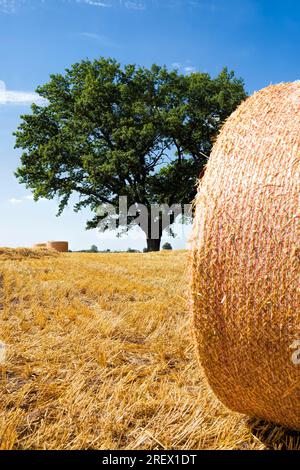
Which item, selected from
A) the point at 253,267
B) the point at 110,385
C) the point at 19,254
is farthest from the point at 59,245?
the point at 253,267

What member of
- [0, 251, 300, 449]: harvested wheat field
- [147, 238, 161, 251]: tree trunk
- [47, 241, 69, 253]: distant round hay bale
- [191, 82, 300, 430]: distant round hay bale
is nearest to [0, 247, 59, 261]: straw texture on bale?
[0, 251, 300, 449]: harvested wheat field

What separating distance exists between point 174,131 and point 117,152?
2928mm

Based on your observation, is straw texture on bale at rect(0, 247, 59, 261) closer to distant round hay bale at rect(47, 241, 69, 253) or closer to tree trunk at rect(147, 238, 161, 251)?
distant round hay bale at rect(47, 241, 69, 253)

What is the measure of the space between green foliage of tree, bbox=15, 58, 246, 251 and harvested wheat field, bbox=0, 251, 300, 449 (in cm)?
1739

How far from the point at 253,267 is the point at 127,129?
67.2ft

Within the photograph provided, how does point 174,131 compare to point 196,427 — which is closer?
point 196,427

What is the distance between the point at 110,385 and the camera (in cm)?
312

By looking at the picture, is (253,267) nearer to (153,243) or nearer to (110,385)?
(110,385)

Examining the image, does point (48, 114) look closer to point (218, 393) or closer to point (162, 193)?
point (162, 193)

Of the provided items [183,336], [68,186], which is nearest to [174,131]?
[68,186]

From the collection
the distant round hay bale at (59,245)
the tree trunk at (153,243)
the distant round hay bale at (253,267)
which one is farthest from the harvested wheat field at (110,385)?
the tree trunk at (153,243)

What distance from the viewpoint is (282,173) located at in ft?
7.35

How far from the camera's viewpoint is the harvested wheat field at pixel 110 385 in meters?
2.49

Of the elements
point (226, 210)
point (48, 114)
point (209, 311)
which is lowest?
point (209, 311)
